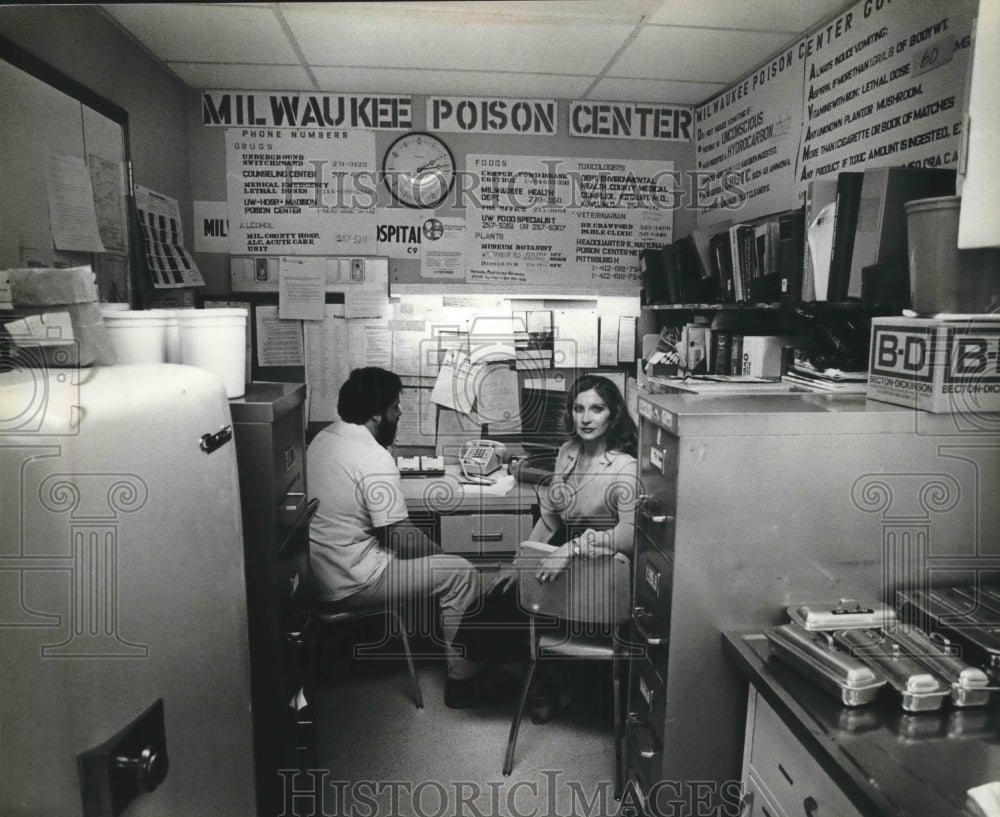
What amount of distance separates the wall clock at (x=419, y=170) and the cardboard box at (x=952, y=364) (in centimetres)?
234

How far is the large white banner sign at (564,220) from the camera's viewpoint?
3361 millimetres

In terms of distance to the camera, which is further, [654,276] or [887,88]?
[654,276]

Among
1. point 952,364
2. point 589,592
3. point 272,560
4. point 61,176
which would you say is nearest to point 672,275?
point 589,592

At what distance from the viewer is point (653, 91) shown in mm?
3152

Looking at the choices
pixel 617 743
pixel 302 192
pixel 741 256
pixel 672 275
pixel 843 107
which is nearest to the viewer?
pixel 617 743

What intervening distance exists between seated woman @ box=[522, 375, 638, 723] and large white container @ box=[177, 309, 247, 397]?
134 cm

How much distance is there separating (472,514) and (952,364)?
2036mm

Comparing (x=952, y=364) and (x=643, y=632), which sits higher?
(x=952, y=364)

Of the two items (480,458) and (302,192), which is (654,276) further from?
(302,192)

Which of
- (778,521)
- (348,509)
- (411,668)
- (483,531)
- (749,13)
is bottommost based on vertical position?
(411,668)

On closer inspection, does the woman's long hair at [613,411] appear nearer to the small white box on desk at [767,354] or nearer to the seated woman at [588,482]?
the seated woman at [588,482]

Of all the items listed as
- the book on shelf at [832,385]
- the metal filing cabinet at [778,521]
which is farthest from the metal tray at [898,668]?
the book on shelf at [832,385]

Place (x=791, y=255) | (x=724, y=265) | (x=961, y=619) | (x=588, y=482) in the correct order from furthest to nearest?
(x=588, y=482)
(x=724, y=265)
(x=791, y=255)
(x=961, y=619)

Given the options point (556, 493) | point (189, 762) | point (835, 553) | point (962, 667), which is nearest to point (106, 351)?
point (189, 762)
